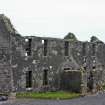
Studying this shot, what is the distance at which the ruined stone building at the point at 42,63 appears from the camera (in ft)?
142

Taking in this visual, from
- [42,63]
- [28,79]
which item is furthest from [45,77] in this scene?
[28,79]

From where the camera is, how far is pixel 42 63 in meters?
47.0

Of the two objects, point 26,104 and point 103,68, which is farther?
point 103,68

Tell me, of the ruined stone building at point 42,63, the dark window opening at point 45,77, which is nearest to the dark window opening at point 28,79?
the ruined stone building at point 42,63

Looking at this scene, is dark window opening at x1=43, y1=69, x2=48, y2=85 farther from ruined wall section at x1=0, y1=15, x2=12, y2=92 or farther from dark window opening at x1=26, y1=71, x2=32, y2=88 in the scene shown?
ruined wall section at x1=0, y1=15, x2=12, y2=92

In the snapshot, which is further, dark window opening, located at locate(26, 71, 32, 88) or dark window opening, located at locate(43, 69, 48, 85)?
dark window opening, located at locate(43, 69, 48, 85)

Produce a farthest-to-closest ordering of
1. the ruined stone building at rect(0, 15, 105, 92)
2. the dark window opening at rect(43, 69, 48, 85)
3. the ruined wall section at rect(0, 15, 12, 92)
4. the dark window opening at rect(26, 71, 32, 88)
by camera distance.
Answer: the dark window opening at rect(43, 69, 48, 85)
the dark window opening at rect(26, 71, 32, 88)
the ruined stone building at rect(0, 15, 105, 92)
the ruined wall section at rect(0, 15, 12, 92)

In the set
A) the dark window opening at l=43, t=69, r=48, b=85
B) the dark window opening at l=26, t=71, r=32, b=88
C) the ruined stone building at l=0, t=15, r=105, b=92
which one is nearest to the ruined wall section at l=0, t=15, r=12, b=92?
the ruined stone building at l=0, t=15, r=105, b=92

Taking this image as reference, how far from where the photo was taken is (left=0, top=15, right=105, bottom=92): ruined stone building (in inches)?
1704

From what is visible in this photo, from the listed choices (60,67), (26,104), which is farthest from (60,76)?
(26,104)

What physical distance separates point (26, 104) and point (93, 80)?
17665 millimetres

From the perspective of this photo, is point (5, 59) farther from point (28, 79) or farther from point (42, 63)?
point (42, 63)

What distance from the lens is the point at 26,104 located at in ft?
115

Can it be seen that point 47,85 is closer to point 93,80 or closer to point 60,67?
point 60,67
